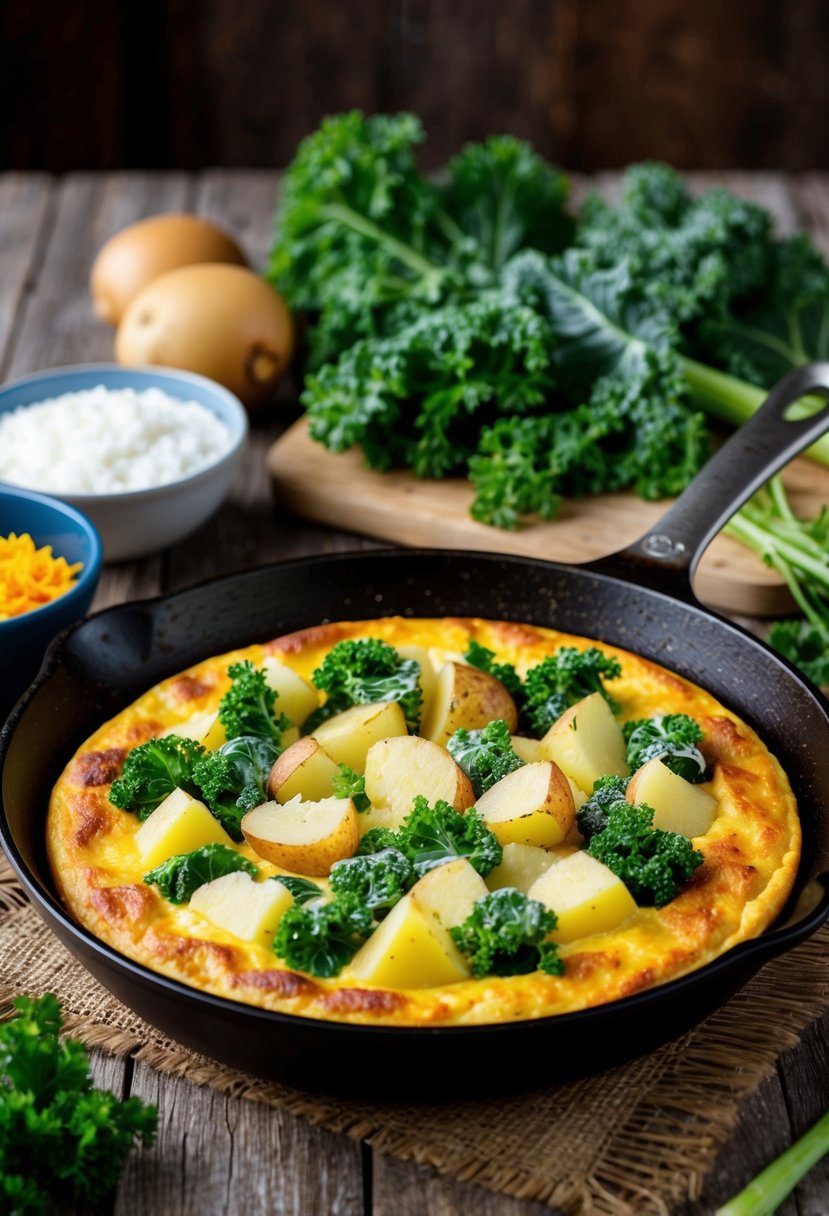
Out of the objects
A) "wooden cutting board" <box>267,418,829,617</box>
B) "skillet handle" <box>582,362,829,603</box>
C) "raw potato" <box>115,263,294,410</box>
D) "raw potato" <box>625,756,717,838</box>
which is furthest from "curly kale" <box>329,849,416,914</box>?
"raw potato" <box>115,263,294,410</box>

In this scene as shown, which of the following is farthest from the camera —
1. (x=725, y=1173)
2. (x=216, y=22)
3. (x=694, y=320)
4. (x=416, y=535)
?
(x=216, y=22)

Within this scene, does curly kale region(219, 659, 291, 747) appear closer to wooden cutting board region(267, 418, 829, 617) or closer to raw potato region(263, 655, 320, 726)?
raw potato region(263, 655, 320, 726)

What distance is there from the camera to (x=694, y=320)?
17.7 feet

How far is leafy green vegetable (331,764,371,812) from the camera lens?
9.78 ft

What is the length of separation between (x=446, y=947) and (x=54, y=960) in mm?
977

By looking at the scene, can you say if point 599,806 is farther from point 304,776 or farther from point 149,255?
point 149,255

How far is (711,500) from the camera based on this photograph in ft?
12.5

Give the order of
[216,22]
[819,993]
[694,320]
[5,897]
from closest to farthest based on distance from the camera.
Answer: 1. [819,993]
2. [5,897]
3. [694,320]
4. [216,22]

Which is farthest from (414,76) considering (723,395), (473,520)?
(473,520)

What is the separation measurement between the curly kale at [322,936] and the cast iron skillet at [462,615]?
21cm

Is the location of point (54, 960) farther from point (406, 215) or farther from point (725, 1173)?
point (406, 215)

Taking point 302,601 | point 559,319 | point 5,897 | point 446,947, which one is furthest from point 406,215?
point 446,947

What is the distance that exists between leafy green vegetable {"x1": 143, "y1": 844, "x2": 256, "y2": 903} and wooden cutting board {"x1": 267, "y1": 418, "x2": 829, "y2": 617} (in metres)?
1.89

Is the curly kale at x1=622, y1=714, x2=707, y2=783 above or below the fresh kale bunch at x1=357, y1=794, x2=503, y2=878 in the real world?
below
